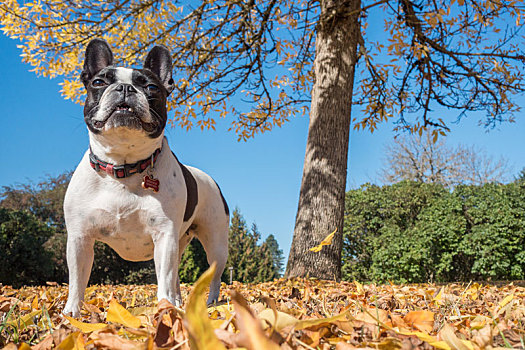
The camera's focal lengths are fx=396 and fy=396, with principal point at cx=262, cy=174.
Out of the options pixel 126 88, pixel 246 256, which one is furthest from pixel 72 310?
pixel 246 256

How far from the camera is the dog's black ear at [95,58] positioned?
261 centimetres

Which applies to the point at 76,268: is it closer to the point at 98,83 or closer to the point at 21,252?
the point at 98,83

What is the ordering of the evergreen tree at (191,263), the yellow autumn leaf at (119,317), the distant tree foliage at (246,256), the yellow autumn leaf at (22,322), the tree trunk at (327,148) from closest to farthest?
the yellow autumn leaf at (119,317)
the yellow autumn leaf at (22,322)
the tree trunk at (327,148)
the evergreen tree at (191,263)
the distant tree foliage at (246,256)

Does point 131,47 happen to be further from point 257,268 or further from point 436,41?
point 257,268

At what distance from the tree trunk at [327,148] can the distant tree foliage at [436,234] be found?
5.93 metres

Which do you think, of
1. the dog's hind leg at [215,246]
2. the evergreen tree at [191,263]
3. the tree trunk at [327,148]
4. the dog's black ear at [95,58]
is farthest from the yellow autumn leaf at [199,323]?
the evergreen tree at [191,263]

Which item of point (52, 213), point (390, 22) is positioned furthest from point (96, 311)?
point (52, 213)

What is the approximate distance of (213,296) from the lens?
3264 mm

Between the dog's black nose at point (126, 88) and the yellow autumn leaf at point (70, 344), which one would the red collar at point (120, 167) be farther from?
the yellow autumn leaf at point (70, 344)

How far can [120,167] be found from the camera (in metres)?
2.39

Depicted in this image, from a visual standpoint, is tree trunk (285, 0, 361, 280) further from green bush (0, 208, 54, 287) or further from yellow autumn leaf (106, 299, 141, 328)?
green bush (0, 208, 54, 287)

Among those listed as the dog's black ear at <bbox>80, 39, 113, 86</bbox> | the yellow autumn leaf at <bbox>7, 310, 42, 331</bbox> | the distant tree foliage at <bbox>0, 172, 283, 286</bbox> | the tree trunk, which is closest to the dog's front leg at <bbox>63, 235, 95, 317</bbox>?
the yellow autumn leaf at <bbox>7, 310, 42, 331</bbox>

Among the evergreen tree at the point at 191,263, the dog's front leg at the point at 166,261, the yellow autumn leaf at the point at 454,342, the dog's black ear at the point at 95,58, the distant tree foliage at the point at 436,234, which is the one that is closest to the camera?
the yellow autumn leaf at the point at 454,342

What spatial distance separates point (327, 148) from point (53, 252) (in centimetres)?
922
